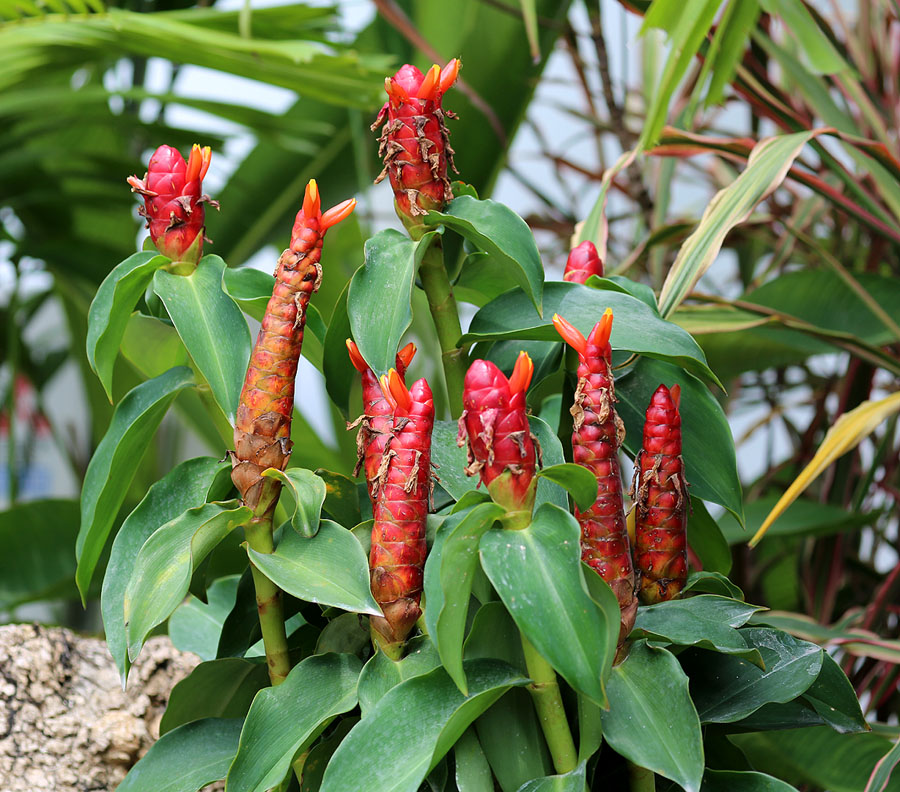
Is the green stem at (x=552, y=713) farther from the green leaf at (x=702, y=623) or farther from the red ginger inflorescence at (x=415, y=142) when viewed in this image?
the red ginger inflorescence at (x=415, y=142)

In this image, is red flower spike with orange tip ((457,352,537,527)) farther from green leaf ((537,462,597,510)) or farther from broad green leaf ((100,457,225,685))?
broad green leaf ((100,457,225,685))

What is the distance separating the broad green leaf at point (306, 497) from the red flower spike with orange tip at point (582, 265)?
15 centimetres

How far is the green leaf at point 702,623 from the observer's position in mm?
279

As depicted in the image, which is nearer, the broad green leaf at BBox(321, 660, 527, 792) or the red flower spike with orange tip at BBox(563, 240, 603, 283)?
the broad green leaf at BBox(321, 660, 527, 792)

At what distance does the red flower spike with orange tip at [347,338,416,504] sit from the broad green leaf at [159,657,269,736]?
11 cm

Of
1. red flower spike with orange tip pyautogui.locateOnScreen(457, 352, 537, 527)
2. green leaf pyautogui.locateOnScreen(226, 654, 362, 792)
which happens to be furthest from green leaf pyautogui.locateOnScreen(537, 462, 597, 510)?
green leaf pyautogui.locateOnScreen(226, 654, 362, 792)

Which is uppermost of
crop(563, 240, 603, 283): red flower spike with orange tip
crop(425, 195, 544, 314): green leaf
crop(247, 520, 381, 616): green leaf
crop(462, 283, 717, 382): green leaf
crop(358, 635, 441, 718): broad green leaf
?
crop(425, 195, 544, 314): green leaf

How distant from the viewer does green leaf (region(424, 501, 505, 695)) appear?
0.23 meters

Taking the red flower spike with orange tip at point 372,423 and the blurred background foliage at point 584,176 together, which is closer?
the red flower spike with orange tip at point 372,423

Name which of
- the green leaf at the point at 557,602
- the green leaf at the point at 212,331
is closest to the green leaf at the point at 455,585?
the green leaf at the point at 557,602

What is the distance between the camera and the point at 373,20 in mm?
1169

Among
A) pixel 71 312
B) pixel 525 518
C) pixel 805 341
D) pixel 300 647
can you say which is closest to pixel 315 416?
pixel 71 312

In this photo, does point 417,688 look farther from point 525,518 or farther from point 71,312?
point 71,312

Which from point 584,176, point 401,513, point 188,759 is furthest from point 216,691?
point 584,176
